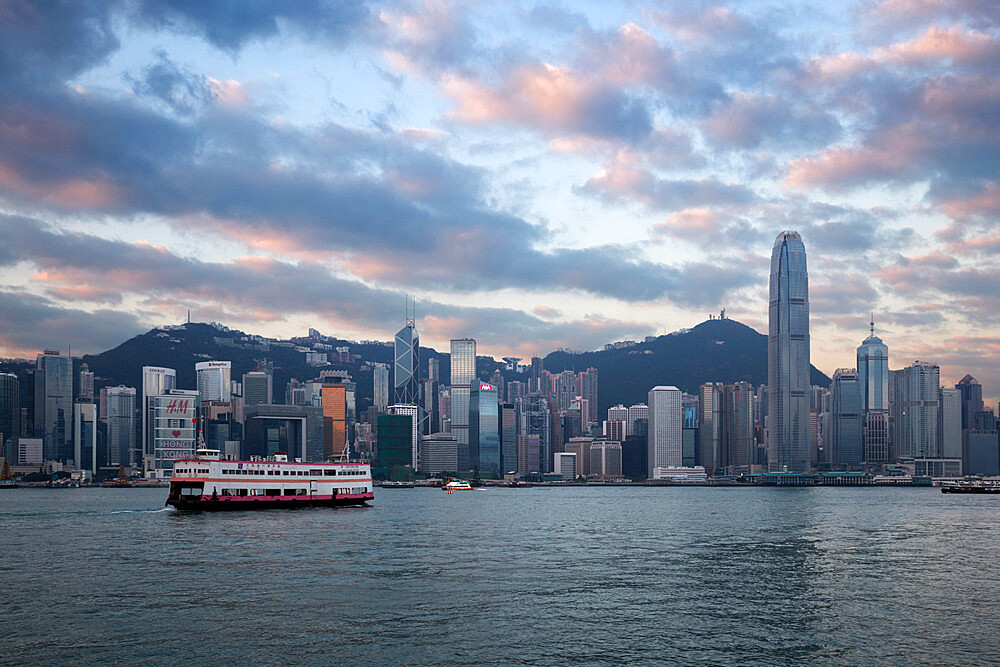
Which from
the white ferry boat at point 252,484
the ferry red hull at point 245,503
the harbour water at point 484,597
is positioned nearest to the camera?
the harbour water at point 484,597

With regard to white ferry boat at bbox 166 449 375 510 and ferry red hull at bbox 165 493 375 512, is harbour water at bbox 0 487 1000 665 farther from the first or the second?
white ferry boat at bbox 166 449 375 510

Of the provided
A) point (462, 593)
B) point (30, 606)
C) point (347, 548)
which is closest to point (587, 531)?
point (347, 548)

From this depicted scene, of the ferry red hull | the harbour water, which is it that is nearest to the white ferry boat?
the ferry red hull

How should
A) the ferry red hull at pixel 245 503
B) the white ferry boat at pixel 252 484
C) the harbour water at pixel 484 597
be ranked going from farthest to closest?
1. the white ferry boat at pixel 252 484
2. the ferry red hull at pixel 245 503
3. the harbour water at pixel 484 597

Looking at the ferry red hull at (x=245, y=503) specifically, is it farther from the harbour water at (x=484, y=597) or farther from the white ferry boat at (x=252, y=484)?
the harbour water at (x=484, y=597)

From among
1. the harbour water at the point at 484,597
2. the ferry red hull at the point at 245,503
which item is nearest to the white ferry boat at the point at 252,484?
the ferry red hull at the point at 245,503

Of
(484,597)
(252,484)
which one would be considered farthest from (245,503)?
(484,597)
